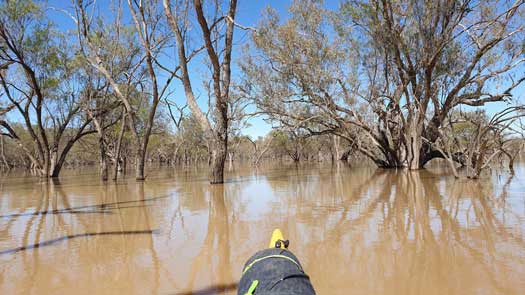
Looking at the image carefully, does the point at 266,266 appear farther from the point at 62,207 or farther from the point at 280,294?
the point at 62,207

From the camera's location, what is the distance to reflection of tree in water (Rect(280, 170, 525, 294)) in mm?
2824

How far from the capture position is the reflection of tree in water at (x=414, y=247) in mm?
2824

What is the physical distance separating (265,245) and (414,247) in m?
1.76

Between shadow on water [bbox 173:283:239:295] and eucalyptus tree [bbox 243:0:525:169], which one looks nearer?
shadow on water [bbox 173:283:239:295]

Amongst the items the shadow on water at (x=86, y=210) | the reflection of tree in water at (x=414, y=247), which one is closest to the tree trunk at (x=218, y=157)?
the shadow on water at (x=86, y=210)

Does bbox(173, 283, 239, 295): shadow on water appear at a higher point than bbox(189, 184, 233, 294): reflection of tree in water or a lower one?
lower

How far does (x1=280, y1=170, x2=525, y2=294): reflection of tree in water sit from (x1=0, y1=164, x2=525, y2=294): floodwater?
1 cm

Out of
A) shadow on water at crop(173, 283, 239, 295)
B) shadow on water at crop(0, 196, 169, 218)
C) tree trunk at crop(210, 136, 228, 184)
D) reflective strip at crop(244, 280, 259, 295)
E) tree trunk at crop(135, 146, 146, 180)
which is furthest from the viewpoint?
tree trunk at crop(135, 146, 146, 180)

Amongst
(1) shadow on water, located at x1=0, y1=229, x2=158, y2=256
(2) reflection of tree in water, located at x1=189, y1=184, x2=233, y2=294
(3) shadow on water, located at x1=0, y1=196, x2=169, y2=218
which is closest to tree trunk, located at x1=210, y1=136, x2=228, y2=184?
(3) shadow on water, located at x1=0, y1=196, x2=169, y2=218

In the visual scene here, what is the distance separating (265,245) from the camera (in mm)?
4152

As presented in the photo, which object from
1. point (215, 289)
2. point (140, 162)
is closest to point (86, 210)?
point (215, 289)

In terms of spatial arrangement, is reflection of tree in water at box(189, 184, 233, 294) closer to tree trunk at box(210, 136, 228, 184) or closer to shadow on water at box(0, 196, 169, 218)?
shadow on water at box(0, 196, 169, 218)

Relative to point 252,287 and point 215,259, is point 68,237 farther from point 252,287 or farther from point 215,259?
point 252,287

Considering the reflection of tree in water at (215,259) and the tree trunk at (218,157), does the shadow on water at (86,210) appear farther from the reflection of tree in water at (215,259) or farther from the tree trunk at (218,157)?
the tree trunk at (218,157)
